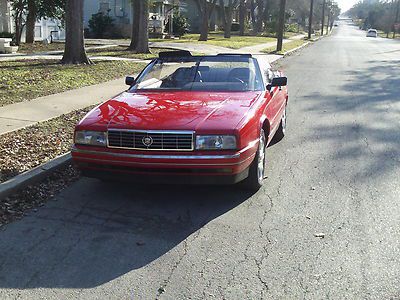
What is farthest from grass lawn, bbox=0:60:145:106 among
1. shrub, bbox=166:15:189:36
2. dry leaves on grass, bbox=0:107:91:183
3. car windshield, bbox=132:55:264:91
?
shrub, bbox=166:15:189:36

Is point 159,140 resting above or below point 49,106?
above

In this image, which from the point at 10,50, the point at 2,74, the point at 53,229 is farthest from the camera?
the point at 10,50

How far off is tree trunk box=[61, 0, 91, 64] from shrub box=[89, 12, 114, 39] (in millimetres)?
22135

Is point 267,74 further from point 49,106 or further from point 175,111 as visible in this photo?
point 49,106

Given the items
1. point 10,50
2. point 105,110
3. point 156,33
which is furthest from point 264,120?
point 156,33

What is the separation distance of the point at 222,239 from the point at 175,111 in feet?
4.88

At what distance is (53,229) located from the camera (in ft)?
13.3

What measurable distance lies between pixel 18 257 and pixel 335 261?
96.3 inches

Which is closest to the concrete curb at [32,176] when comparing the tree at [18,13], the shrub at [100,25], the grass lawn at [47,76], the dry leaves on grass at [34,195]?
the dry leaves on grass at [34,195]

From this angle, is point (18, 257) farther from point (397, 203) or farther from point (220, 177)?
point (397, 203)

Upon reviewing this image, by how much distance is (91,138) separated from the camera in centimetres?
448

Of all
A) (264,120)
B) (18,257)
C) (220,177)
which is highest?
(264,120)

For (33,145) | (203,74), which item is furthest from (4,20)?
(203,74)

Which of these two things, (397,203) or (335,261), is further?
(397,203)
